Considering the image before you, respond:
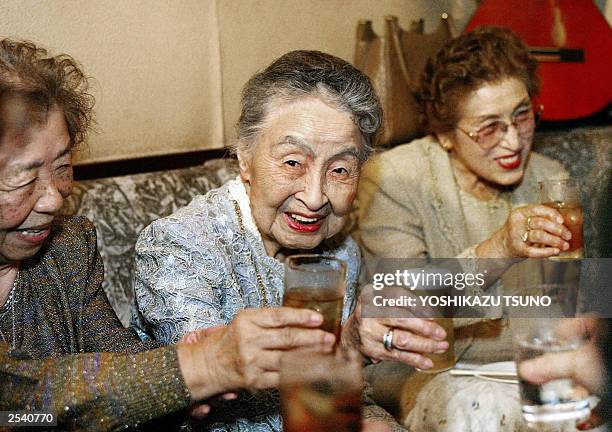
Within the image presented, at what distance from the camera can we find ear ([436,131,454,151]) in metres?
2.16

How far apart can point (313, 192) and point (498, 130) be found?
31.7 inches

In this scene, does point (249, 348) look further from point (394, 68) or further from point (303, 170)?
point (394, 68)

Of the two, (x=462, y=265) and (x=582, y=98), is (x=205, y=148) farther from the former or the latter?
(x=582, y=98)

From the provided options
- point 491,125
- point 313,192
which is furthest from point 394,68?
point 313,192

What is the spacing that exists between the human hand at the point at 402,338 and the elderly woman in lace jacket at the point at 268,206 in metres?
0.33

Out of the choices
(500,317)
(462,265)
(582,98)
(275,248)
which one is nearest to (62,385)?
(275,248)

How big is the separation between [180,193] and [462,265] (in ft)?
2.63

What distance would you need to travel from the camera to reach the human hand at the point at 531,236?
4.95 ft

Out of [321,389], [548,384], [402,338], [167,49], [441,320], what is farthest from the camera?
[167,49]

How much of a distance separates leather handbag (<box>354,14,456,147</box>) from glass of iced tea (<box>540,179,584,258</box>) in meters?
1.05

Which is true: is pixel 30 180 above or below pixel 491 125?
below

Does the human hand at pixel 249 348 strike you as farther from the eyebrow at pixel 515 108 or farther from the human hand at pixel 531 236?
the eyebrow at pixel 515 108

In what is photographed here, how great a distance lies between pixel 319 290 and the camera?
39.0 inches

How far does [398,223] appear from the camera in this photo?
2.08 m
